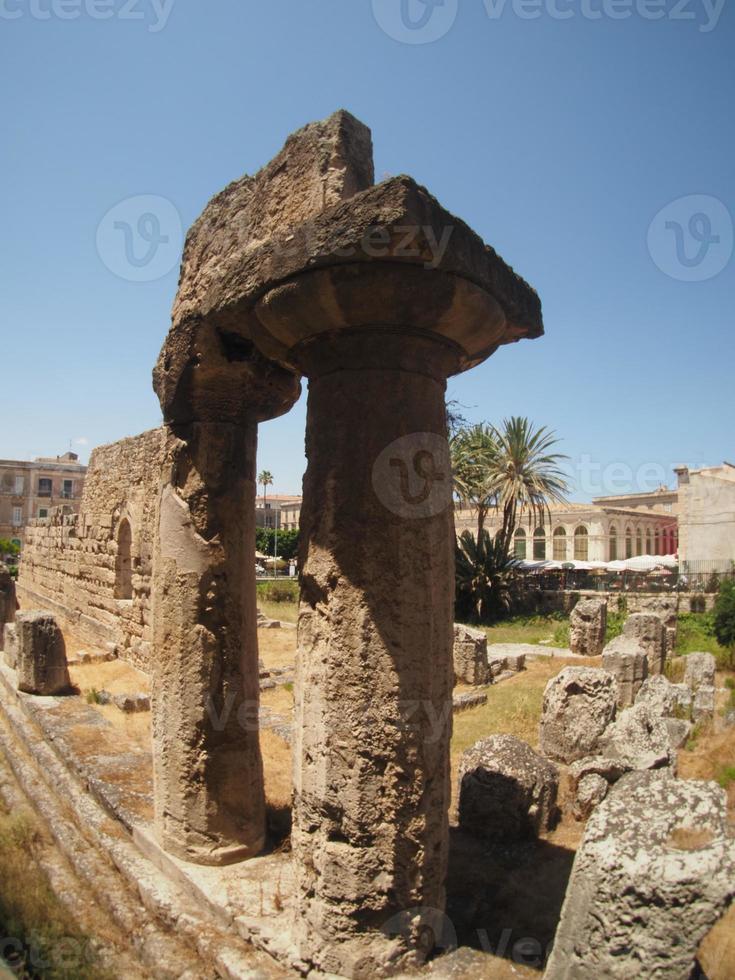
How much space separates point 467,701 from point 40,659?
18.8ft

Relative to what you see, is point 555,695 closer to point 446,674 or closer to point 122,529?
point 446,674

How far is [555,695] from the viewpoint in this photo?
737 centimetres

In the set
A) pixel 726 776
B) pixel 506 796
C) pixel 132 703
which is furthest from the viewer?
pixel 132 703

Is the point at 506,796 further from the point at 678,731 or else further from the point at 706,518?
the point at 706,518

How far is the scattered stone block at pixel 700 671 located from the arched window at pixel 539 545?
35975 mm

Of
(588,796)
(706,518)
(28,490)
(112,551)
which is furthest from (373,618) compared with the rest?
(28,490)

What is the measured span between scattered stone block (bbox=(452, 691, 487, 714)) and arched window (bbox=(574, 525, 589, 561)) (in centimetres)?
3522

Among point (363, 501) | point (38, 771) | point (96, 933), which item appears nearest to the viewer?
point (363, 501)

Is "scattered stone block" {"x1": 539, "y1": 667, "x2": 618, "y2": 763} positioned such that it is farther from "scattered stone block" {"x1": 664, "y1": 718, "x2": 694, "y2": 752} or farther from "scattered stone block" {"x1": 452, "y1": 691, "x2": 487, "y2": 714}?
"scattered stone block" {"x1": 452, "y1": 691, "x2": 487, "y2": 714}

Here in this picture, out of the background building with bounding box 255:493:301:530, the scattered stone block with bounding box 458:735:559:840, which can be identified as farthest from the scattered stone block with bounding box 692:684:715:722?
the background building with bounding box 255:493:301:530

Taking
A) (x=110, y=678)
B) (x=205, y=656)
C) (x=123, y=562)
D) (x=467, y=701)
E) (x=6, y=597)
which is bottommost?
(x=467, y=701)

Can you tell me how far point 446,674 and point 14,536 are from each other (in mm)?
57897

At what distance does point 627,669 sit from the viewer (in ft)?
32.7

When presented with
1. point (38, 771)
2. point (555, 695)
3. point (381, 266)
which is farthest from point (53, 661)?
point (381, 266)
